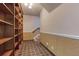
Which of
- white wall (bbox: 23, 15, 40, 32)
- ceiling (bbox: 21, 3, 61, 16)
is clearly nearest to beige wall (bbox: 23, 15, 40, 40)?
white wall (bbox: 23, 15, 40, 32)

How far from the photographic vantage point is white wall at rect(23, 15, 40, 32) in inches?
387

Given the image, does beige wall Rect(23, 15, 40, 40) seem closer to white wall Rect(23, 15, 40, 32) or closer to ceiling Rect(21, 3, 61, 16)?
white wall Rect(23, 15, 40, 32)

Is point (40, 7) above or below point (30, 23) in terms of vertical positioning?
above

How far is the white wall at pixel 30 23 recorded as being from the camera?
9.84 m

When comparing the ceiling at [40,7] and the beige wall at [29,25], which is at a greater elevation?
the ceiling at [40,7]

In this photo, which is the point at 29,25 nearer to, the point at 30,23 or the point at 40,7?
the point at 30,23

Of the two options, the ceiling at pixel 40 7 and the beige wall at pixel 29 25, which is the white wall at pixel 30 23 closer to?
the beige wall at pixel 29 25

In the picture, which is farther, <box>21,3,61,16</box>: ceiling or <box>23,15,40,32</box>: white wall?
<box>23,15,40,32</box>: white wall

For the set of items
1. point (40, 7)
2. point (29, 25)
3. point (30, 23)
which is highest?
point (40, 7)

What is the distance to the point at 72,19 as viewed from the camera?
7.79 ft

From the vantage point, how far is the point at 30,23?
9898 mm

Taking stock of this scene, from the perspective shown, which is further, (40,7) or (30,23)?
(30,23)

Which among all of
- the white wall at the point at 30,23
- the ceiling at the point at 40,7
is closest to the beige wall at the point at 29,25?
the white wall at the point at 30,23

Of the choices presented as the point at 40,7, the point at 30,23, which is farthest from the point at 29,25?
the point at 40,7
